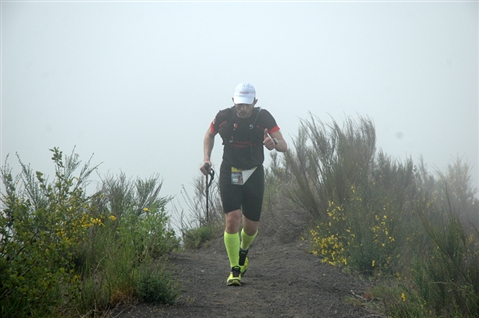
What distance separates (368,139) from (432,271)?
24.6 feet

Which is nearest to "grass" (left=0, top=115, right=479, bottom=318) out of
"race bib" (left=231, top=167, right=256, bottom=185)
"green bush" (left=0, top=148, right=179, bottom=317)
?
"green bush" (left=0, top=148, right=179, bottom=317)

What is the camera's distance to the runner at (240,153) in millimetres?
7348

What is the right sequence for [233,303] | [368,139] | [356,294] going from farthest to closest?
[368,139]
[356,294]
[233,303]

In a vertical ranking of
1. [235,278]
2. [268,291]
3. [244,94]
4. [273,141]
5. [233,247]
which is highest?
[244,94]

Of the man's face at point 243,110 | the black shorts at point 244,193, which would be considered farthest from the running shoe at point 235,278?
the man's face at point 243,110

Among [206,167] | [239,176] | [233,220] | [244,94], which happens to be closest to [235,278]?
[233,220]

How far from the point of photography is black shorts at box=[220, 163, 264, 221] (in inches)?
290

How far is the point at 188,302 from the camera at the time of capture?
623 centimetres

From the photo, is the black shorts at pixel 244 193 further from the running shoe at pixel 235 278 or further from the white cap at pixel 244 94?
the white cap at pixel 244 94

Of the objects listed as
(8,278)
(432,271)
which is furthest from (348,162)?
(8,278)

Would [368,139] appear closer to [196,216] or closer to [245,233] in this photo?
[196,216]

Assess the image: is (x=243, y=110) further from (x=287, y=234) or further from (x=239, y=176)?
(x=287, y=234)

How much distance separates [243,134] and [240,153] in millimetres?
233

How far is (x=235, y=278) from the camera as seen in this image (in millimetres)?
7340
